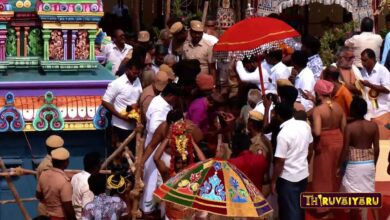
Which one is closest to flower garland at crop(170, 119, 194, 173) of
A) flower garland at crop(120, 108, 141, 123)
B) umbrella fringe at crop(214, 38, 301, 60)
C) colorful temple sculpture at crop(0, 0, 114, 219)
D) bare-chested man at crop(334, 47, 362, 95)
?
flower garland at crop(120, 108, 141, 123)

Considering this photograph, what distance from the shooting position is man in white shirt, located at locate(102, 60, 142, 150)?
14039mm

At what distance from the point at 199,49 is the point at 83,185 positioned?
3.86 metres

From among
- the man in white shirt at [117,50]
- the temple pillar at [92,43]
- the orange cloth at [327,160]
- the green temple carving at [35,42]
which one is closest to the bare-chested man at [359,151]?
the orange cloth at [327,160]

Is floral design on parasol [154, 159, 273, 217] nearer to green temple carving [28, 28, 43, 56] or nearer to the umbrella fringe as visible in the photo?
the umbrella fringe

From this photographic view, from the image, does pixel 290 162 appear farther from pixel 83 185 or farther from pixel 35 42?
pixel 35 42

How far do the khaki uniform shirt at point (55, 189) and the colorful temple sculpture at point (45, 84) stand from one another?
160cm

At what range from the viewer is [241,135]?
42.5 feet

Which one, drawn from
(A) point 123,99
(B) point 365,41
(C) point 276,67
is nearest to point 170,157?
(A) point 123,99

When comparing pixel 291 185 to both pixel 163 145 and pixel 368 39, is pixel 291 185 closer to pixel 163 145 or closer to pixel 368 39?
pixel 163 145

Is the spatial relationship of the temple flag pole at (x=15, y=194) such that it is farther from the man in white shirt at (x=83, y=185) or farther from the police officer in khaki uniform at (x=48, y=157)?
the man in white shirt at (x=83, y=185)

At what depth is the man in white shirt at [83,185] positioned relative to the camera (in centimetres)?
1236

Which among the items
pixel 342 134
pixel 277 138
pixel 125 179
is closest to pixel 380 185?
pixel 342 134

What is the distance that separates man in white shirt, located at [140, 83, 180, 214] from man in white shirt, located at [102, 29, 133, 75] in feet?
9.10

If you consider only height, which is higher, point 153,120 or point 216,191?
point 153,120
